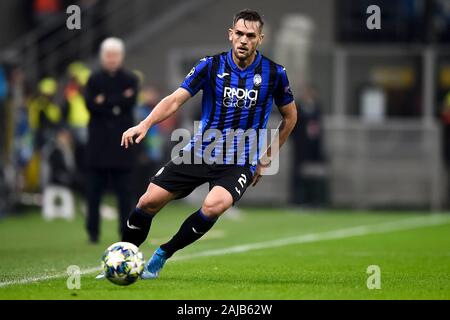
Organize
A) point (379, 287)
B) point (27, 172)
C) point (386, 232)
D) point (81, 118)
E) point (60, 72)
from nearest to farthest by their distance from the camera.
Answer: point (379, 287) < point (386, 232) < point (81, 118) < point (27, 172) < point (60, 72)

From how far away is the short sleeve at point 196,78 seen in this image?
988 cm

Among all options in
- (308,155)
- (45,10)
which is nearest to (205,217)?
(308,155)

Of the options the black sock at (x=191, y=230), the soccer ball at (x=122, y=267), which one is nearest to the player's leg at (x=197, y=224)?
the black sock at (x=191, y=230)

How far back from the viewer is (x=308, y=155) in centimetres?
2250

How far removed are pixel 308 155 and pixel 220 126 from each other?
12.6 m

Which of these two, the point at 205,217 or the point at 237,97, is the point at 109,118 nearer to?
the point at 237,97

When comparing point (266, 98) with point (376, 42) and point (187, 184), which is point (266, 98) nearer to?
point (187, 184)

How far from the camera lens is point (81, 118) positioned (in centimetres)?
2198

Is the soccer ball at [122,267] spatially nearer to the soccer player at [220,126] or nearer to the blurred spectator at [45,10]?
the soccer player at [220,126]

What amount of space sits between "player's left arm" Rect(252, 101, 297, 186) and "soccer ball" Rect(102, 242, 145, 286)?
1533mm

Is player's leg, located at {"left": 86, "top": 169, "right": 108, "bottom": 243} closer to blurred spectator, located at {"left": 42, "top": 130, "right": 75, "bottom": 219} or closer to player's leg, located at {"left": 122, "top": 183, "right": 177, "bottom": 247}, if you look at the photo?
player's leg, located at {"left": 122, "top": 183, "right": 177, "bottom": 247}

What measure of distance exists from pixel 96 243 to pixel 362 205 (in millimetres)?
8809

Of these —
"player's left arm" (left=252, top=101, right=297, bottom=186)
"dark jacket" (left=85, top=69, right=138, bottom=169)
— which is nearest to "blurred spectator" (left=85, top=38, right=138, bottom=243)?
"dark jacket" (left=85, top=69, right=138, bottom=169)
